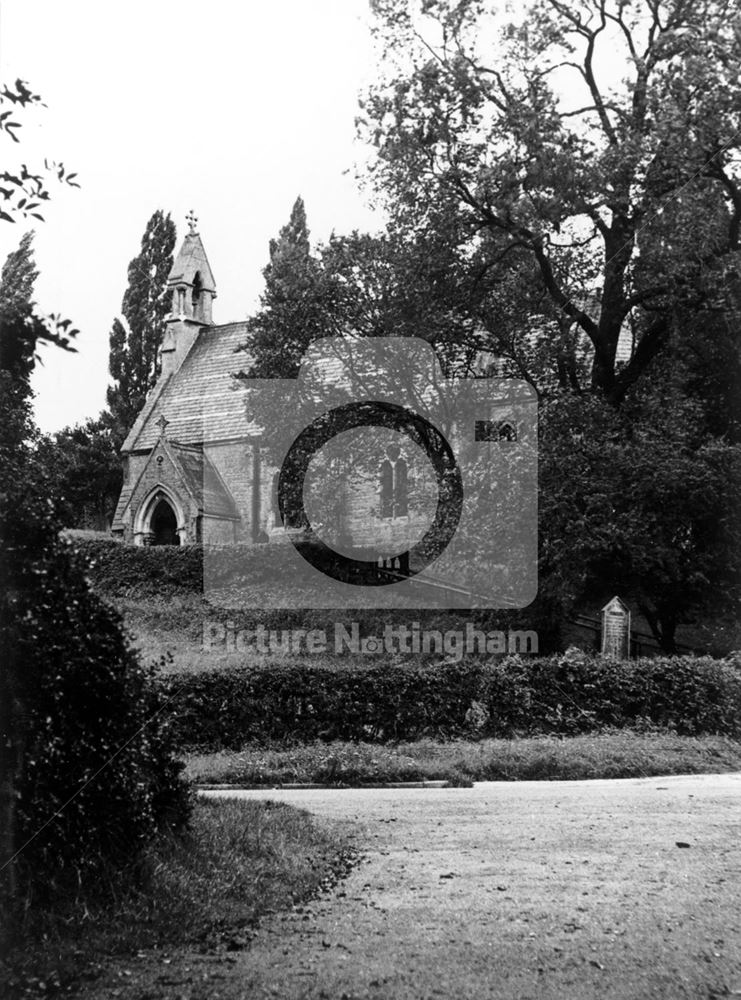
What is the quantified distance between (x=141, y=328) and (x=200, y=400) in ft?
25.7

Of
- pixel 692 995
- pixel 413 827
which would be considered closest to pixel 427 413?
pixel 413 827

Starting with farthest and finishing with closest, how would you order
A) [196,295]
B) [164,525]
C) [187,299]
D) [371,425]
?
[196,295]
[187,299]
[164,525]
[371,425]

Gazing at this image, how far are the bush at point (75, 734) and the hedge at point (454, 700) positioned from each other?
979 cm

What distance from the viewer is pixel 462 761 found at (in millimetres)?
16078

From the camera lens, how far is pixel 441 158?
92.2ft

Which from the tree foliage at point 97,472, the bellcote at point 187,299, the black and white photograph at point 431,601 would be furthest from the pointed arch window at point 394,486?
the bellcote at point 187,299

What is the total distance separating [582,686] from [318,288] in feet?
47.6

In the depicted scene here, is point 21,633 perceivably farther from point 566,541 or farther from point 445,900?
point 566,541

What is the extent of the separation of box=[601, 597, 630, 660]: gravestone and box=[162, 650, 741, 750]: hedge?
2670 millimetres

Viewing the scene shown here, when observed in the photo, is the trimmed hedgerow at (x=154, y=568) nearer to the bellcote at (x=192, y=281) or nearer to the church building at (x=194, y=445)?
the church building at (x=194, y=445)

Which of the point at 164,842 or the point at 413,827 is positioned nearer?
the point at 164,842

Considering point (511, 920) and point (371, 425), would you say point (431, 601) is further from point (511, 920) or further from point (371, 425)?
point (511, 920)

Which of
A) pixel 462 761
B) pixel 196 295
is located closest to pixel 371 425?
pixel 462 761

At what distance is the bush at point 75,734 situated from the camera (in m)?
6.52
